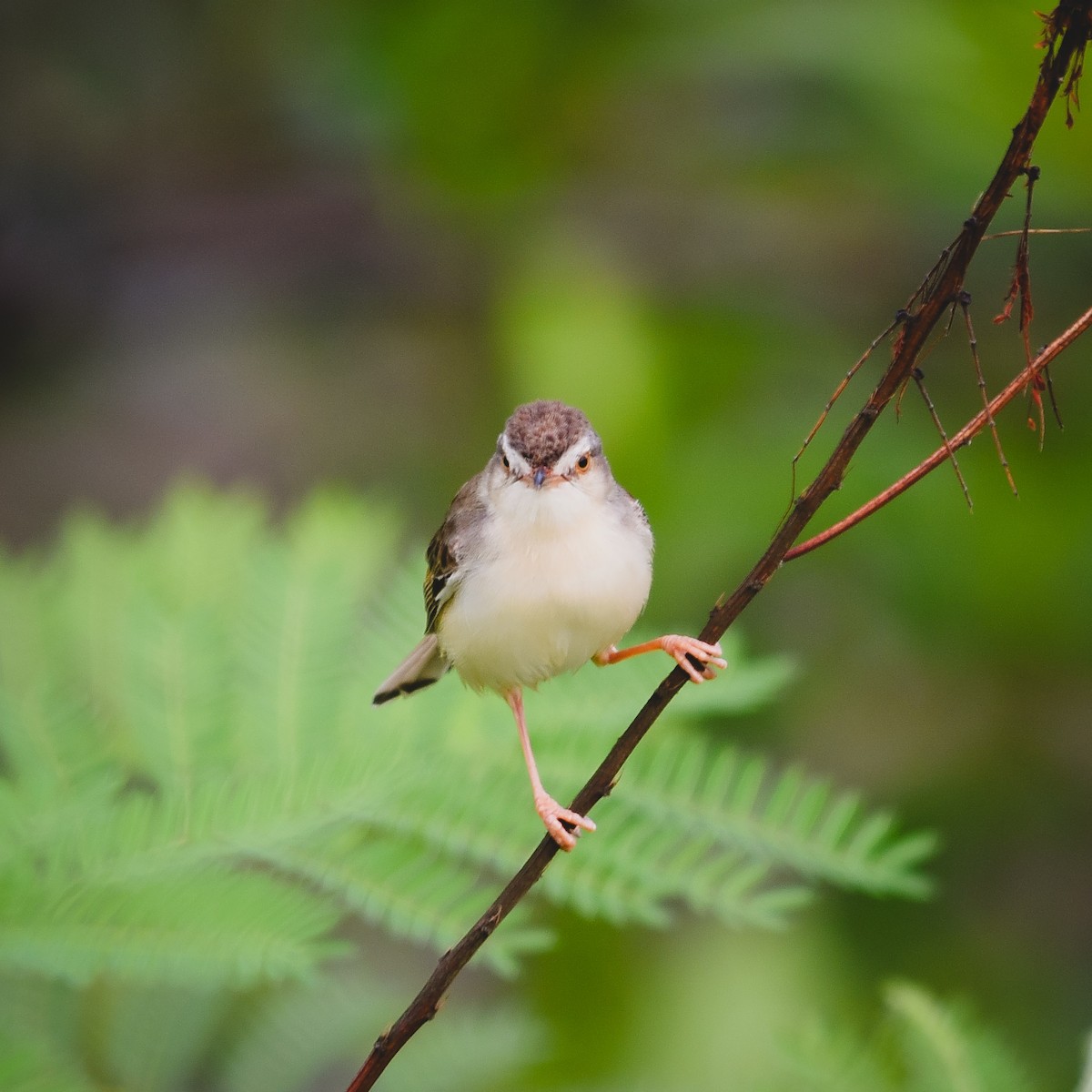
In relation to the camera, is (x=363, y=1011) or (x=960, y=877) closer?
(x=363, y=1011)

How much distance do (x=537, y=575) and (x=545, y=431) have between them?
0.36m

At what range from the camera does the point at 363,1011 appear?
3260mm

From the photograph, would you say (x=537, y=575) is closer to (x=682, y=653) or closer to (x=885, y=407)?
(x=682, y=653)

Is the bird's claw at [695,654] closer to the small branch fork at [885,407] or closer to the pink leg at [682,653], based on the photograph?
the pink leg at [682,653]


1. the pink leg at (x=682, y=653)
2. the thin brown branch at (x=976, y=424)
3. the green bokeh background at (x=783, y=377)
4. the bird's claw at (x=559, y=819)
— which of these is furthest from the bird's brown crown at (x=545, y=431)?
the green bokeh background at (x=783, y=377)

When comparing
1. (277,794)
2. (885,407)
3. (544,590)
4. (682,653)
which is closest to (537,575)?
(544,590)

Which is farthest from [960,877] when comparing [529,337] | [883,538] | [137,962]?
[137,962]

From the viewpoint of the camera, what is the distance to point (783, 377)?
17.7ft

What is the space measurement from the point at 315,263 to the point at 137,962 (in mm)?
6715

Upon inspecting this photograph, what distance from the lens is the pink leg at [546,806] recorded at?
6.70ft

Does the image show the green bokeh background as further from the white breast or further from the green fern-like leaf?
the white breast

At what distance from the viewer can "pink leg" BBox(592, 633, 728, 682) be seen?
199cm

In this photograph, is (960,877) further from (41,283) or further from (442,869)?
(41,283)

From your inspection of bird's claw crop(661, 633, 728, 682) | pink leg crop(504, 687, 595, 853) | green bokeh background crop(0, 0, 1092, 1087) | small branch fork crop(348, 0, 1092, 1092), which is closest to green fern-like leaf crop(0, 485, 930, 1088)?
pink leg crop(504, 687, 595, 853)
